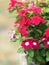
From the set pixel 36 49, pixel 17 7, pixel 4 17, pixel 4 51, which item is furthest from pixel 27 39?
pixel 4 17

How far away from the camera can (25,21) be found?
1.60 metres

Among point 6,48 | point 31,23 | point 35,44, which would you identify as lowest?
point 6,48

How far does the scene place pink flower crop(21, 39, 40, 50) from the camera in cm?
154

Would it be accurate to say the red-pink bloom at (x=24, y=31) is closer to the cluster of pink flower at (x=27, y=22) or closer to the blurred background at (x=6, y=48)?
the cluster of pink flower at (x=27, y=22)

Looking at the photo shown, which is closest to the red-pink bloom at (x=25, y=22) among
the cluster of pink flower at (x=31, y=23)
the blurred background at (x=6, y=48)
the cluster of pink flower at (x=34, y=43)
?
the cluster of pink flower at (x=31, y=23)

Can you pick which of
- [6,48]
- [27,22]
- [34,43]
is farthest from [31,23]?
[6,48]

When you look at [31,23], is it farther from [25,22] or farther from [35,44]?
[35,44]

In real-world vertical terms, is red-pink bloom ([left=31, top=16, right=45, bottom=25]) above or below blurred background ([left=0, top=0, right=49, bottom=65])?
above

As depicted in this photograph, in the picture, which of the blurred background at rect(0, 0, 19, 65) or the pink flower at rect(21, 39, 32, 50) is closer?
A: the pink flower at rect(21, 39, 32, 50)

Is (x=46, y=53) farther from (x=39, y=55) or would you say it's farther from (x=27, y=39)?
(x=27, y=39)

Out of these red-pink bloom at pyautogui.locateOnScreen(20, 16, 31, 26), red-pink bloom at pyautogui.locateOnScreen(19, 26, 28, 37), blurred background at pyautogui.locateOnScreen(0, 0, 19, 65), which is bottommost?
blurred background at pyautogui.locateOnScreen(0, 0, 19, 65)

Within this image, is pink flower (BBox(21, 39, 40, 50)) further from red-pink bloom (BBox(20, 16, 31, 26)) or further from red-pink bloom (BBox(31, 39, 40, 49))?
red-pink bloom (BBox(20, 16, 31, 26))

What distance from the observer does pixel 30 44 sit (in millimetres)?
1552

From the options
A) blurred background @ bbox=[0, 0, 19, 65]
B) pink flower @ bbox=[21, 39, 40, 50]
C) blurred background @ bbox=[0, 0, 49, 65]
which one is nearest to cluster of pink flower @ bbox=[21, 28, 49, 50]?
pink flower @ bbox=[21, 39, 40, 50]
